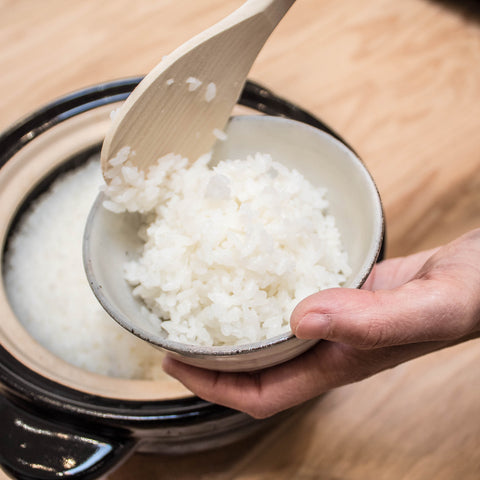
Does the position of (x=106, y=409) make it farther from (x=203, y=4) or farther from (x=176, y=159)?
(x=203, y=4)

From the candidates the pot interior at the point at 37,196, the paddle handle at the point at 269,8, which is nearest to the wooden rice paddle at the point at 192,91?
the paddle handle at the point at 269,8

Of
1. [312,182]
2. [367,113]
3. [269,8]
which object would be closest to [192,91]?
[269,8]

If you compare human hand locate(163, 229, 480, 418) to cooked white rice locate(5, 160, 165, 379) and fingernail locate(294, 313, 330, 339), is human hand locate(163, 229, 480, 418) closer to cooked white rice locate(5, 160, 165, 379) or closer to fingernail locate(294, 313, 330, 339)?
fingernail locate(294, 313, 330, 339)

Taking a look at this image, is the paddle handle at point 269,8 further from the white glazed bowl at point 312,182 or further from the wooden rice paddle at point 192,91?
the white glazed bowl at point 312,182

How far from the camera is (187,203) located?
0.76 m

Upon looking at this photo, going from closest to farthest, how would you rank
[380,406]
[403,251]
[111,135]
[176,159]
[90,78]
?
[111,135] < [176,159] < [380,406] < [403,251] < [90,78]

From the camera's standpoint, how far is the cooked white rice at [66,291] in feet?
2.81

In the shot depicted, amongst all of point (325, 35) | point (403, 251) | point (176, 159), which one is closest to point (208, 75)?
point (176, 159)

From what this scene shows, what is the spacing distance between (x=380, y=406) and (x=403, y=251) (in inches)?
14.6

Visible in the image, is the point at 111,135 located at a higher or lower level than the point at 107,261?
higher

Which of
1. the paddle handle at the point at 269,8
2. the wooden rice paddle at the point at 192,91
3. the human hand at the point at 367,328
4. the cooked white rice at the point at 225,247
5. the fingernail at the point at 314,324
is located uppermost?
the paddle handle at the point at 269,8

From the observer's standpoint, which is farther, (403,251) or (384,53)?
(384,53)

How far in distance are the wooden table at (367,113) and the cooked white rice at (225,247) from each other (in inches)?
12.2

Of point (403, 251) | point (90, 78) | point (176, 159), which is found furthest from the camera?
point (90, 78)
